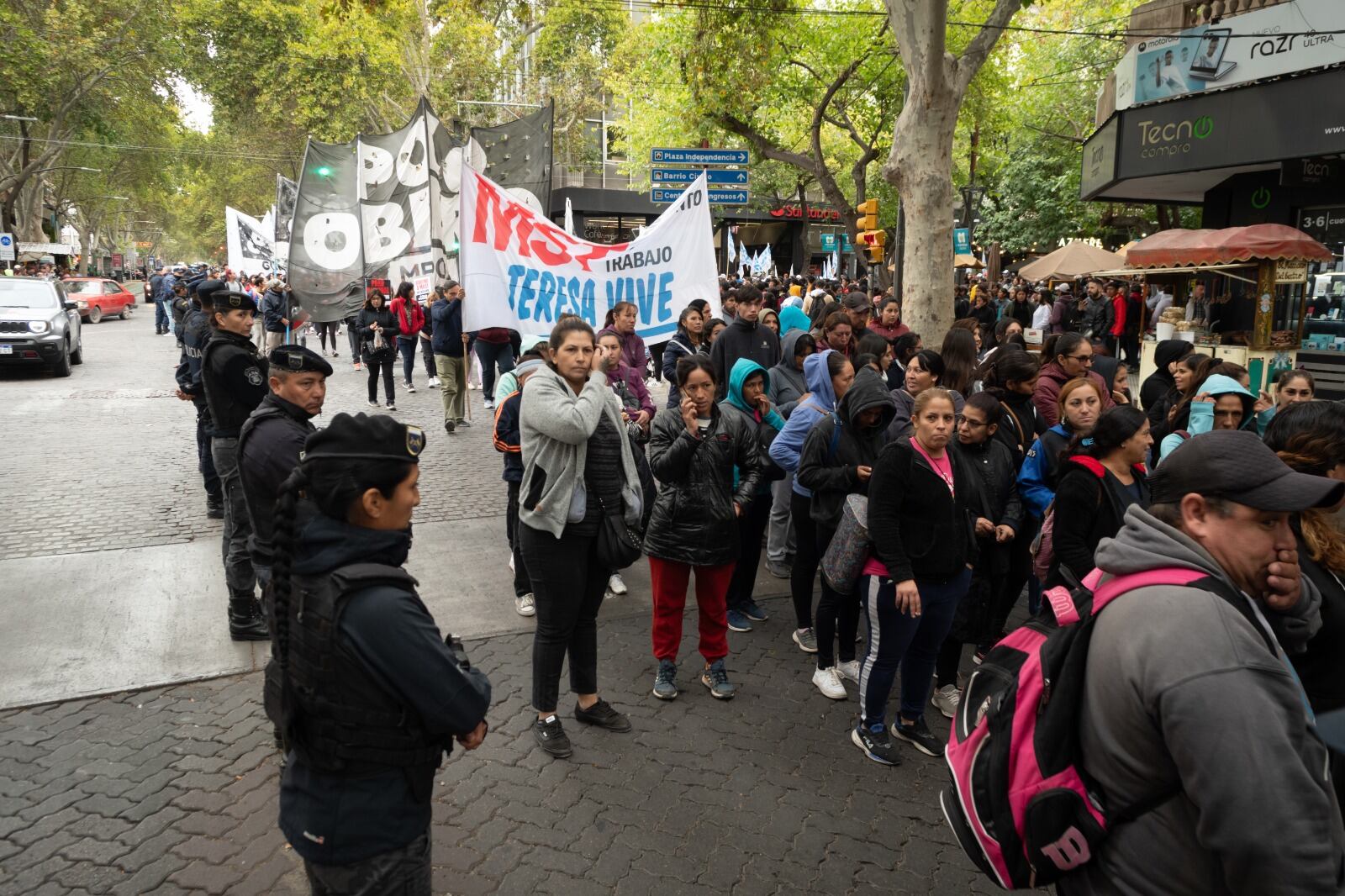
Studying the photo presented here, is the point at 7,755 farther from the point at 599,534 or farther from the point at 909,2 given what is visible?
the point at 909,2

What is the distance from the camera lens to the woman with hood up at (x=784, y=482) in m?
6.43

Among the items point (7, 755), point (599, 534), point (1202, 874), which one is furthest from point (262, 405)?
point (1202, 874)

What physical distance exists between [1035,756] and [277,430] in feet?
10.6

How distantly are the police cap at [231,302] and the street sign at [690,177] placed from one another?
8.17m

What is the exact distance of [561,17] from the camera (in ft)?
96.1

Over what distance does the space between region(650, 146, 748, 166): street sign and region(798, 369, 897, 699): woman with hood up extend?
29.5 ft

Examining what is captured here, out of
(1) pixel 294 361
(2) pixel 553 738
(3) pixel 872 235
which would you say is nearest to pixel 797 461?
(2) pixel 553 738

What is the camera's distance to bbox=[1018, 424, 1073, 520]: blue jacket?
459cm

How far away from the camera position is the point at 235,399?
514 cm

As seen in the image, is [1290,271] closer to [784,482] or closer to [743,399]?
[784,482]

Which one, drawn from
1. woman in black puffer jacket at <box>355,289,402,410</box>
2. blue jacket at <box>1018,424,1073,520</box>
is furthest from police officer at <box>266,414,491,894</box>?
woman in black puffer jacket at <box>355,289,402,410</box>

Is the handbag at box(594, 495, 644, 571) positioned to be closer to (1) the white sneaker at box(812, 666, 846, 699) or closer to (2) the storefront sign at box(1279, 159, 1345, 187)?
(1) the white sneaker at box(812, 666, 846, 699)

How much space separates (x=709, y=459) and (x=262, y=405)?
82.3 inches

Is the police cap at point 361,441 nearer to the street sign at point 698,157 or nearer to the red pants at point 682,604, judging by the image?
the red pants at point 682,604
